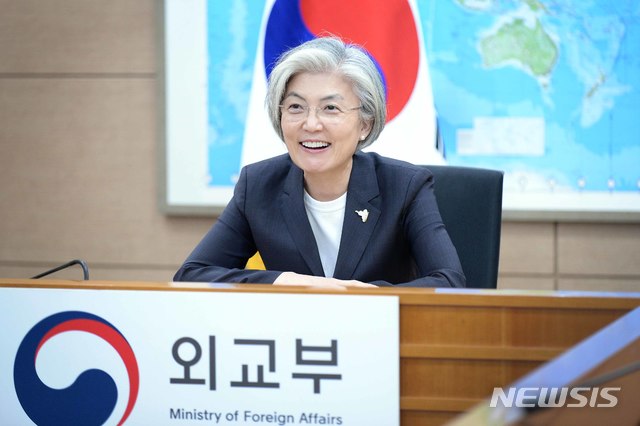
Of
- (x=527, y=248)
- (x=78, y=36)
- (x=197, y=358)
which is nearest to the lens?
(x=197, y=358)

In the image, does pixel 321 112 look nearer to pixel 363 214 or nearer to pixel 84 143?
pixel 363 214

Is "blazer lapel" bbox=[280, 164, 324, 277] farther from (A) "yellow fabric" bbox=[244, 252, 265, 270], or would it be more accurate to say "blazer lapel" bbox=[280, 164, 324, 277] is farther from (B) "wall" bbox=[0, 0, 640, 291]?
(B) "wall" bbox=[0, 0, 640, 291]

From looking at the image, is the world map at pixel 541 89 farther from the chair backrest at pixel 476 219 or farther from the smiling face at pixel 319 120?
the smiling face at pixel 319 120

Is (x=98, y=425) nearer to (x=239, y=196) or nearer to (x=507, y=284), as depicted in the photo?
(x=239, y=196)

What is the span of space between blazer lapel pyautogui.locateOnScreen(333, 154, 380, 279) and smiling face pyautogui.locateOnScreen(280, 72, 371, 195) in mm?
77

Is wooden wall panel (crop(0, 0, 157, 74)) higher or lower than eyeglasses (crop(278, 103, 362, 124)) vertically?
→ higher

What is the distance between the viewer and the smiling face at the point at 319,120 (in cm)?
199

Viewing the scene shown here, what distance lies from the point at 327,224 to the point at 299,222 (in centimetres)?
10

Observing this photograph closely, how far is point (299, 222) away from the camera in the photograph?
6.60ft

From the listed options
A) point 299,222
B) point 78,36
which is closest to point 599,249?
point 299,222

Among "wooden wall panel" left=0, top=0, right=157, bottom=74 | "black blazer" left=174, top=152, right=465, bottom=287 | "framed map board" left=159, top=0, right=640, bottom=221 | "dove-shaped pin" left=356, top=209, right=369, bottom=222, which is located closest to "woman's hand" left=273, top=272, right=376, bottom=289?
"black blazer" left=174, top=152, right=465, bottom=287

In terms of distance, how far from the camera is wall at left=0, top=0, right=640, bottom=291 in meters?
3.49

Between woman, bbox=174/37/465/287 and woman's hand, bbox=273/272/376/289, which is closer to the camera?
woman's hand, bbox=273/272/376/289

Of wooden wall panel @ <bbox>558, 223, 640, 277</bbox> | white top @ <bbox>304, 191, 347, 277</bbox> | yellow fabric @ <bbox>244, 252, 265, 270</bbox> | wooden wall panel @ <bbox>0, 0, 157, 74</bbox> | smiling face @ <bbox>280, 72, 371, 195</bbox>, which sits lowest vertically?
wooden wall panel @ <bbox>558, 223, 640, 277</bbox>
